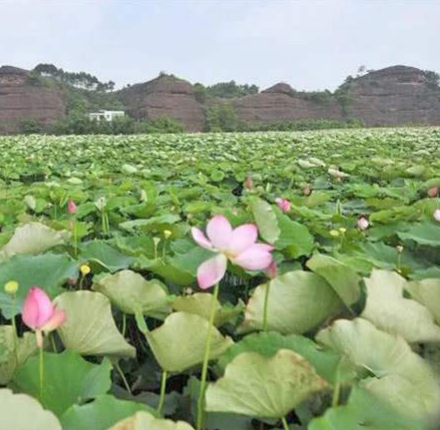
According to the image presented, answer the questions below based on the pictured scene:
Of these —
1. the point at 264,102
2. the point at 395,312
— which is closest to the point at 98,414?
the point at 395,312

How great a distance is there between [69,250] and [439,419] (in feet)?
2.23

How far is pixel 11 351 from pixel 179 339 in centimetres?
16

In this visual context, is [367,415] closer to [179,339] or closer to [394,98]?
[179,339]

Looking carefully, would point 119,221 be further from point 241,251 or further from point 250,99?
point 250,99

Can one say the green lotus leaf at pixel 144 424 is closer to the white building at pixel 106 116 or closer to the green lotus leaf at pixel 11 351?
the green lotus leaf at pixel 11 351

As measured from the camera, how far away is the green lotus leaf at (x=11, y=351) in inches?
22.0

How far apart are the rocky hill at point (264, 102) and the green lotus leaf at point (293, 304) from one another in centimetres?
3285

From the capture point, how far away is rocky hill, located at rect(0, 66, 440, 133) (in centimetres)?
3484

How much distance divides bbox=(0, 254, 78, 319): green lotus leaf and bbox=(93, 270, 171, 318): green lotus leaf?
0.32 ft

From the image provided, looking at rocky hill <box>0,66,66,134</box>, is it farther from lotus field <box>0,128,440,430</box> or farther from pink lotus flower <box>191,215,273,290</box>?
pink lotus flower <box>191,215,273,290</box>

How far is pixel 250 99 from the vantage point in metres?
37.8

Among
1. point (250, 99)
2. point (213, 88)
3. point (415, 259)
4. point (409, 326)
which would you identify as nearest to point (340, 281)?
point (409, 326)

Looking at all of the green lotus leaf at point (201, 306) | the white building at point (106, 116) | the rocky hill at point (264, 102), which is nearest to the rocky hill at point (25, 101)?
the rocky hill at point (264, 102)

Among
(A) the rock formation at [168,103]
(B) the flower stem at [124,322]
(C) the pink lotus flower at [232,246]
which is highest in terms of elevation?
(A) the rock formation at [168,103]
